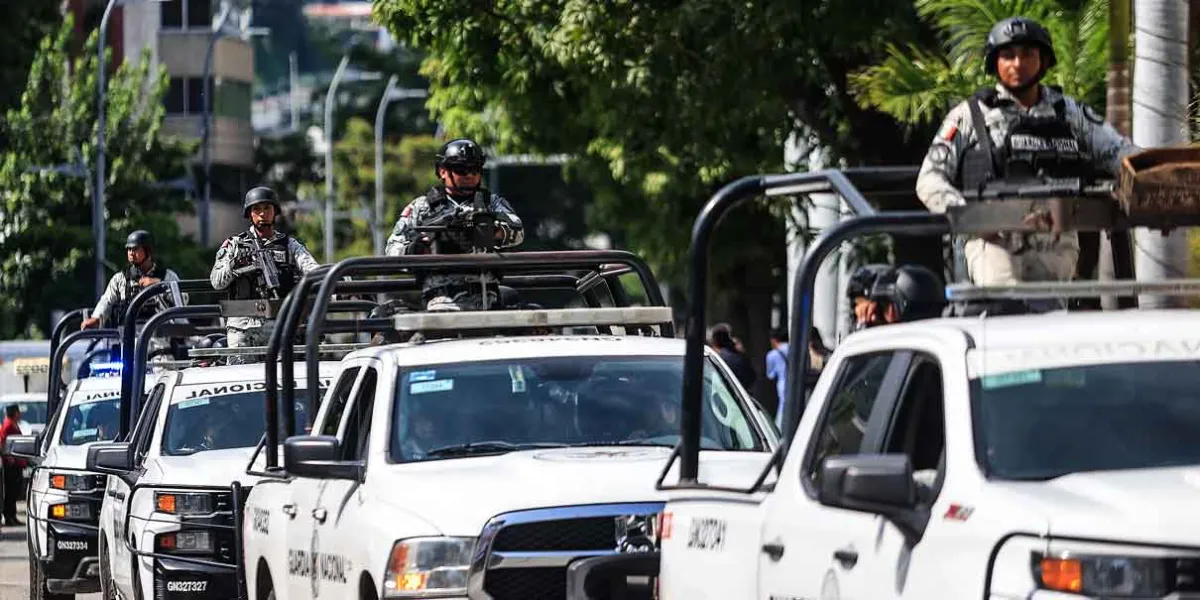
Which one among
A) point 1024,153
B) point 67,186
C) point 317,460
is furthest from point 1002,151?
point 67,186

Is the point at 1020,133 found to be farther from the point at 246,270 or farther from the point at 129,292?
the point at 129,292

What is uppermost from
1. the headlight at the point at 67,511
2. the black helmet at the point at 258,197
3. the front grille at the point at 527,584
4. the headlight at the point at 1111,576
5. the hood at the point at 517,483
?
the black helmet at the point at 258,197

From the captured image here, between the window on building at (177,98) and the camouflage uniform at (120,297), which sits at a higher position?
the window on building at (177,98)

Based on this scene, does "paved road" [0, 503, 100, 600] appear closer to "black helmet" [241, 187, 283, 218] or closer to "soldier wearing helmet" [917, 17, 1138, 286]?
"black helmet" [241, 187, 283, 218]

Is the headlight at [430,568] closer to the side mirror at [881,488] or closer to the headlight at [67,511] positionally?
the side mirror at [881,488]

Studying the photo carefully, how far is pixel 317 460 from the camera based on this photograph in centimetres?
Answer: 1005

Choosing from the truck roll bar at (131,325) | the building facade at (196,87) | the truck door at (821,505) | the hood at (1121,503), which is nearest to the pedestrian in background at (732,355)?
the truck roll bar at (131,325)

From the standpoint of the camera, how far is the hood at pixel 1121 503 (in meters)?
5.75

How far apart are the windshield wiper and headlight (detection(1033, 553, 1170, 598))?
4.71 meters

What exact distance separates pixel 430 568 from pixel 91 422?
33.0ft

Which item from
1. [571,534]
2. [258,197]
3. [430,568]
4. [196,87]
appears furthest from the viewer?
[196,87]

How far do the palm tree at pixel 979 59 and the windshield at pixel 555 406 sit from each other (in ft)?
24.5

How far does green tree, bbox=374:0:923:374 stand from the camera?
2372cm

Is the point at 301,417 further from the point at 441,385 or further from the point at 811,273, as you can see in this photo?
the point at 811,273
